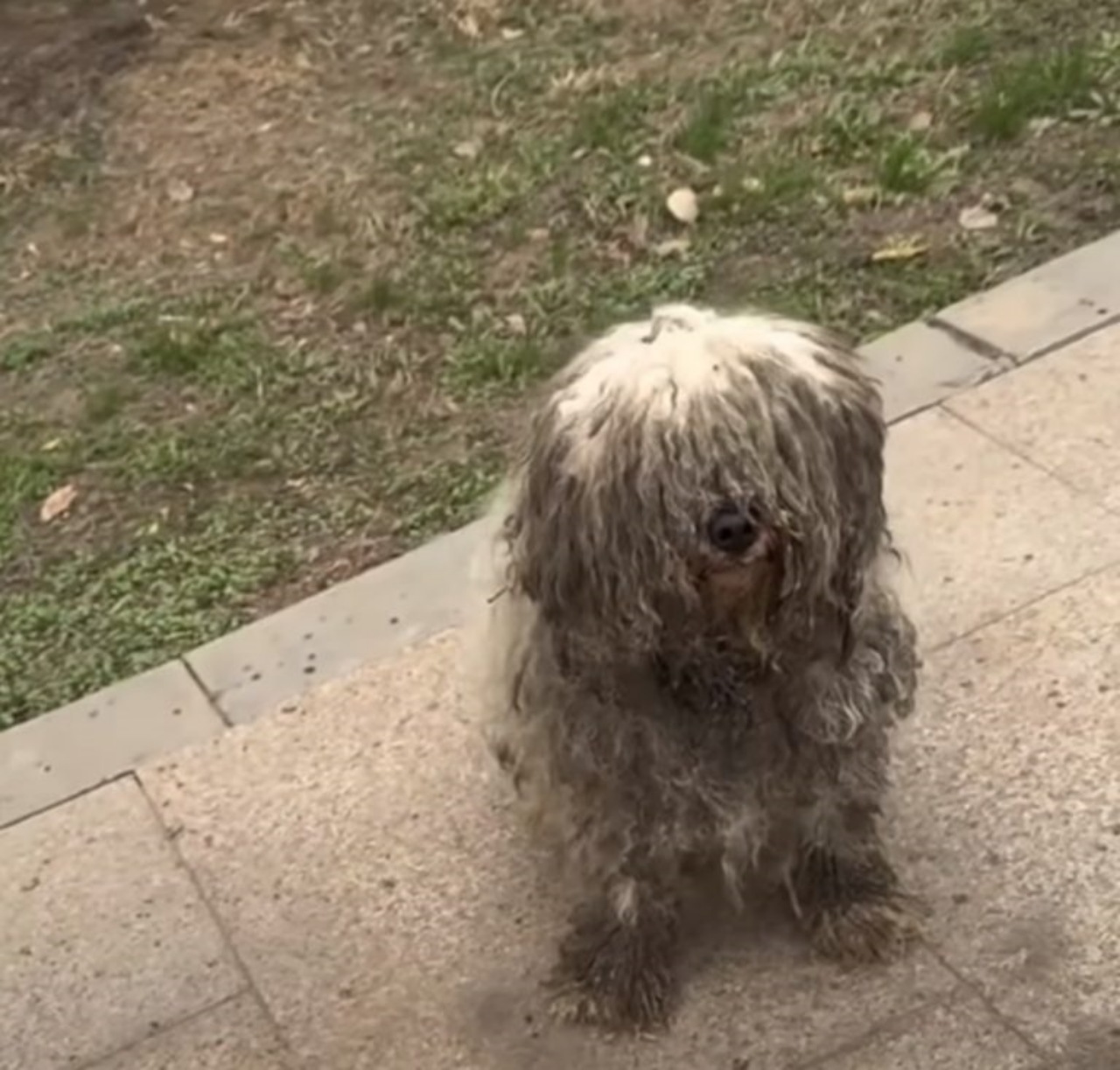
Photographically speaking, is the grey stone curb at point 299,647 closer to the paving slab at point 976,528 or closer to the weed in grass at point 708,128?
the paving slab at point 976,528

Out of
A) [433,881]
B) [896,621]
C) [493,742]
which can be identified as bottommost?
[433,881]

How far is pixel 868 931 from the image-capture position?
10.7ft

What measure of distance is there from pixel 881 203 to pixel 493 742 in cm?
232

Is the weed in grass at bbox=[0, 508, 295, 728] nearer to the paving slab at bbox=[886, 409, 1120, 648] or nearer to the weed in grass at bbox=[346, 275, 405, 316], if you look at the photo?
the weed in grass at bbox=[346, 275, 405, 316]

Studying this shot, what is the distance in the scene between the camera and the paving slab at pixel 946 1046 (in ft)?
10.2

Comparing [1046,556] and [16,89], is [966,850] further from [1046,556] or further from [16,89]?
[16,89]

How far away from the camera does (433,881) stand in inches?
140

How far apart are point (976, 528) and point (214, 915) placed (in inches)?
62.2

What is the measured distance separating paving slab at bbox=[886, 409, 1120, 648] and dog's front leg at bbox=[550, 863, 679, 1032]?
76 cm

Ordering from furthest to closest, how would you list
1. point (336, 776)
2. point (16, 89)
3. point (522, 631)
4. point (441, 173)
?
point (16, 89) < point (441, 173) < point (336, 776) < point (522, 631)

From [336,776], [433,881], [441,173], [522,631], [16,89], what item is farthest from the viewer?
[16,89]

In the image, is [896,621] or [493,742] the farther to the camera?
[493,742]

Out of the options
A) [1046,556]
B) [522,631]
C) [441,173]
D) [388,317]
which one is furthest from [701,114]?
[522,631]

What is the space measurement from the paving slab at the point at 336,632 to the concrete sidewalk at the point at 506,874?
0.01 metres
